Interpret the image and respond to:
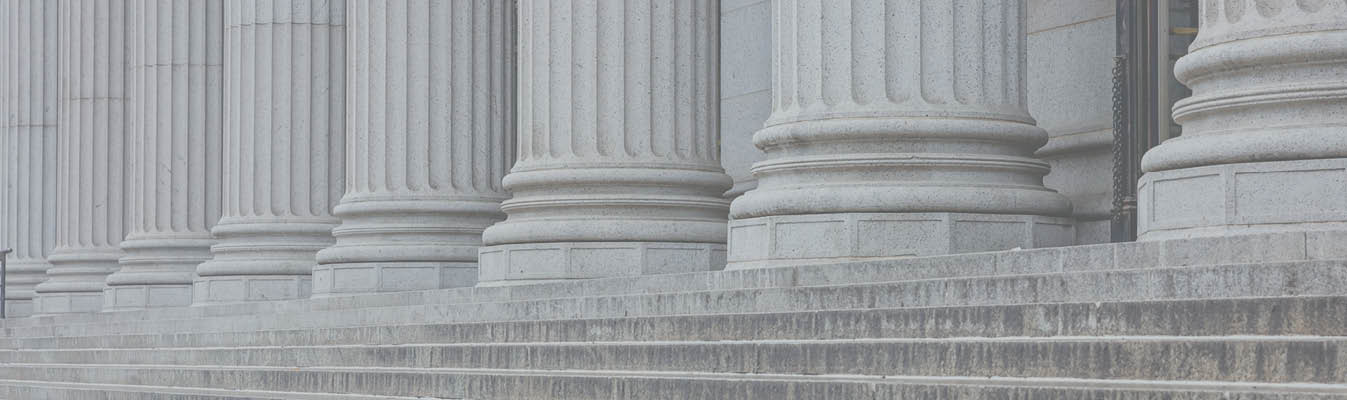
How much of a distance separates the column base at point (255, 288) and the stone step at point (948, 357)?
37.5ft

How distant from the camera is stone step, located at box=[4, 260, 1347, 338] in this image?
11914 mm

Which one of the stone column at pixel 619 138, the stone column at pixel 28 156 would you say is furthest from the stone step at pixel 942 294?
the stone column at pixel 28 156

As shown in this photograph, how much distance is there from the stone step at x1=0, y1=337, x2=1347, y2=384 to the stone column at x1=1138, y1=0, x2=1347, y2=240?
7.00ft

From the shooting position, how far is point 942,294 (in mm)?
15133

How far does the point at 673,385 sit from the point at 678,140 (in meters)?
8.44

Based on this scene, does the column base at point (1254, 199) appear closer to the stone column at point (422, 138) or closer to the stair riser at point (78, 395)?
the stair riser at point (78, 395)

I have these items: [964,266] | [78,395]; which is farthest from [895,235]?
[78,395]

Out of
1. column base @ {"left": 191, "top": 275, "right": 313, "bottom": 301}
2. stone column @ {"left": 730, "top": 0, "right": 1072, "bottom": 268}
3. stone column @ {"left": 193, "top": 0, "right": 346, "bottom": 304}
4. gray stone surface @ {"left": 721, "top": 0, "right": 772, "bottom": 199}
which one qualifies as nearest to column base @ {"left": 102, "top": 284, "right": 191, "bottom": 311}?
column base @ {"left": 191, "top": 275, "right": 313, "bottom": 301}

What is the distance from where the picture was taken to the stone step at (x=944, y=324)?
11516 millimetres

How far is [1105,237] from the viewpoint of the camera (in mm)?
23719

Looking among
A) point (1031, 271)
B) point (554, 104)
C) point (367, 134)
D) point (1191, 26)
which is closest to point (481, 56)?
point (367, 134)

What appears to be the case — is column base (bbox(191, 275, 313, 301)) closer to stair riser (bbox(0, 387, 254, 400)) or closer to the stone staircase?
stair riser (bbox(0, 387, 254, 400))

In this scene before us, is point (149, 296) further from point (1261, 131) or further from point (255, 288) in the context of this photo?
point (1261, 131)

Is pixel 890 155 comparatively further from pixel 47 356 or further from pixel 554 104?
pixel 47 356
